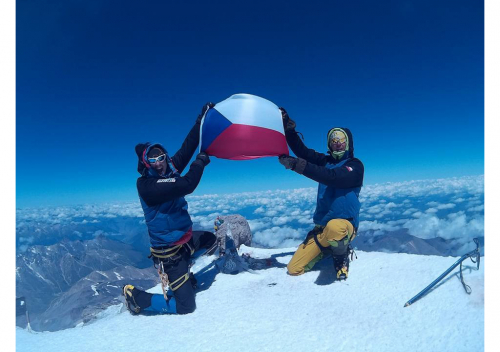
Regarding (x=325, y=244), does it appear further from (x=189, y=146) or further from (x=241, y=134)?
(x=189, y=146)

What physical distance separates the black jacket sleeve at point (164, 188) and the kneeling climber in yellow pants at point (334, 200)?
2034 mm

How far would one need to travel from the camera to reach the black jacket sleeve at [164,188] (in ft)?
15.4

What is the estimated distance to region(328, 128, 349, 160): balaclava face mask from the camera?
5656 millimetres

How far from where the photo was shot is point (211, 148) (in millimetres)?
5793

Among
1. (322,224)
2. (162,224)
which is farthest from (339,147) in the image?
(162,224)

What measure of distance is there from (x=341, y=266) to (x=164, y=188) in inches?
167

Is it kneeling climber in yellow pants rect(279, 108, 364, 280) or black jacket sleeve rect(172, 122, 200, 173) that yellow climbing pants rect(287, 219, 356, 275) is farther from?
black jacket sleeve rect(172, 122, 200, 173)

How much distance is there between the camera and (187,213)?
5492 millimetres

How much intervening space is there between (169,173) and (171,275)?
6.99 ft

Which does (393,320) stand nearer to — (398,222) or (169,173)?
(169,173)

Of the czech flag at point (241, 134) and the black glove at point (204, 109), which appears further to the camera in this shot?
the black glove at point (204, 109)

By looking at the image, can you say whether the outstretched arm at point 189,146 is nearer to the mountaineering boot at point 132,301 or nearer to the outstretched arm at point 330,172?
the outstretched arm at point 330,172

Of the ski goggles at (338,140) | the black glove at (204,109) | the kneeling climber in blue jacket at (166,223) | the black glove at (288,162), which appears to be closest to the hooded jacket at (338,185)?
the ski goggles at (338,140)

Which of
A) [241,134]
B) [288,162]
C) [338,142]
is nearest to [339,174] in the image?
[338,142]
